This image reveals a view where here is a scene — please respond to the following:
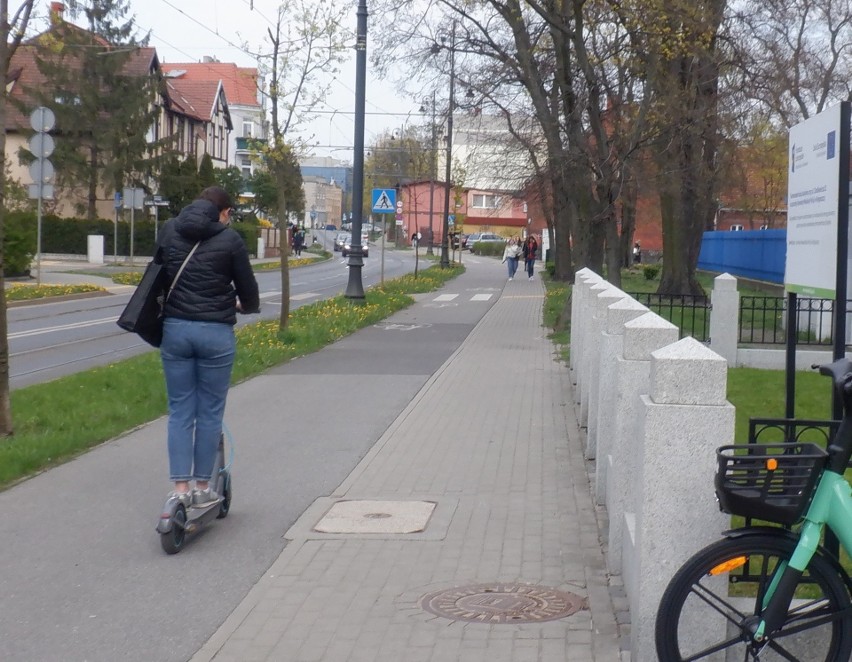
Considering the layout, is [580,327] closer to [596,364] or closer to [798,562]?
[596,364]

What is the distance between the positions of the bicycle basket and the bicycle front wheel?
10 centimetres

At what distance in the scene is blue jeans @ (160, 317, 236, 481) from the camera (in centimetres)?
648

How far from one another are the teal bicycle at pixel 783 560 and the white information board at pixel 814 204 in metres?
1.08

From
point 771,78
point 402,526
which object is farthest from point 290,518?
point 771,78

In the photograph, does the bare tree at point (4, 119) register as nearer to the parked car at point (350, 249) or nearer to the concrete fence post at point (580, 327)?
the concrete fence post at point (580, 327)

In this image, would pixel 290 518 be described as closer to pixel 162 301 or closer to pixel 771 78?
pixel 162 301

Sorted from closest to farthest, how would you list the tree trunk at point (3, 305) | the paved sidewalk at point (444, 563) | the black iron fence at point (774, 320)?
1. the paved sidewalk at point (444, 563)
2. the tree trunk at point (3, 305)
3. the black iron fence at point (774, 320)

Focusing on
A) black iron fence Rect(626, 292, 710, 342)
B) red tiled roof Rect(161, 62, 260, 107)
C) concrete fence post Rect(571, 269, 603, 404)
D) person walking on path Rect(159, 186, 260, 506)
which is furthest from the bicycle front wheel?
red tiled roof Rect(161, 62, 260, 107)

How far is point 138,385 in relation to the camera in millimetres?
12688

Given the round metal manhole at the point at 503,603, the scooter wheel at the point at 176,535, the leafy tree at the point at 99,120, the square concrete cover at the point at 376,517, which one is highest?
the leafy tree at the point at 99,120

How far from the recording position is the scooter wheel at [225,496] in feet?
23.1

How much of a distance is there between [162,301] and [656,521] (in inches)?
127

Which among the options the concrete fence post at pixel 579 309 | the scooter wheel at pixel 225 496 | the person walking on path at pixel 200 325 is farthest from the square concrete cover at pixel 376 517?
the concrete fence post at pixel 579 309

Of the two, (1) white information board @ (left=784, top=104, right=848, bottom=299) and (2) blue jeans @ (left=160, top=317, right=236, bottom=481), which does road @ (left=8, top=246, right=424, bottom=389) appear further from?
(1) white information board @ (left=784, top=104, right=848, bottom=299)
